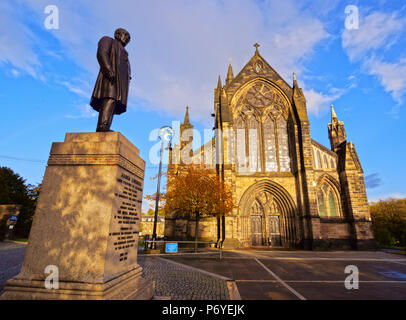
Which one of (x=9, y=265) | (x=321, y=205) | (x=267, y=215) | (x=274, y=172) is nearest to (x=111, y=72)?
(x=9, y=265)

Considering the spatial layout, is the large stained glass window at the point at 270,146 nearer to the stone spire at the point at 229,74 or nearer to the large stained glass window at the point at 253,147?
the large stained glass window at the point at 253,147

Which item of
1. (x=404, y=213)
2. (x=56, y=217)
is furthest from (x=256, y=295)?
(x=404, y=213)

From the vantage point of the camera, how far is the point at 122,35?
4383 millimetres

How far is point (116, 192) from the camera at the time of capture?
3.32 meters

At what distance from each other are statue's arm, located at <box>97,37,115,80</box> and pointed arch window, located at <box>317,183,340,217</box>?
70.9ft

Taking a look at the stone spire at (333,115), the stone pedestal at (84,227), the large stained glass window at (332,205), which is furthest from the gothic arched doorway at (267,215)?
the stone pedestal at (84,227)

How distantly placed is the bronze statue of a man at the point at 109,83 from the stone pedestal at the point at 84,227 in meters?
0.61

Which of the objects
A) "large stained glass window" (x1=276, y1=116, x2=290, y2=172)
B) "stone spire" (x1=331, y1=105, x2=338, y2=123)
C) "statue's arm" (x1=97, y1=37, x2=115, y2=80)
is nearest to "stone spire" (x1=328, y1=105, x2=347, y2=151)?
"stone spire" (x1=331, y1=105, x2=338, y2=123)

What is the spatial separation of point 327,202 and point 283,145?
7.07 meters

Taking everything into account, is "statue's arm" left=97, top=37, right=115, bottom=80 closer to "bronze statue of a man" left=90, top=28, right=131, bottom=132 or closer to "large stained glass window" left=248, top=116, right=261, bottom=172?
"bronze statue of a man" left=90, top=28, right=131, bottom=132

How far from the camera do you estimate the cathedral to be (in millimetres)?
18312

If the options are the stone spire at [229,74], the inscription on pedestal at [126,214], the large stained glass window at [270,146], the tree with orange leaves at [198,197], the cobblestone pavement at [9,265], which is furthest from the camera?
the stone spire at [229,74]

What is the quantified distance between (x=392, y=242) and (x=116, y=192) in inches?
1332

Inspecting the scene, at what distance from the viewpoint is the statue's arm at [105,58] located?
3.85 m
